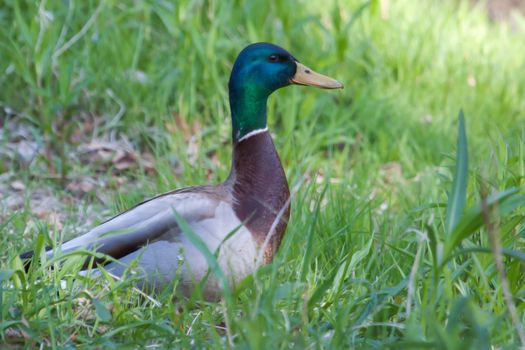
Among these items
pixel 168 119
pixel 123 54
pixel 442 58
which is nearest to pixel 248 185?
pixel 168 119

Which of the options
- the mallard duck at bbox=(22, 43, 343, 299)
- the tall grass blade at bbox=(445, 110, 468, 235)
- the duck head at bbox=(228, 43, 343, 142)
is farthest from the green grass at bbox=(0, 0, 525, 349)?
the duck head at bbox=(228, 43, 343, 142)

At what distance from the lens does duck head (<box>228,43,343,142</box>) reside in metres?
3.48

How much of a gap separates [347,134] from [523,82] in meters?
1.41

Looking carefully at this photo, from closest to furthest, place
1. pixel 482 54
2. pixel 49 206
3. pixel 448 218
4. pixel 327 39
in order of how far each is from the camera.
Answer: pixel 448 218, pixel 49 206, pixel 327 39, pixel 482 54

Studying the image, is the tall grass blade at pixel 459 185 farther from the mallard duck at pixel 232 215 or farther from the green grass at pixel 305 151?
the mallard duck at pixel 232 215

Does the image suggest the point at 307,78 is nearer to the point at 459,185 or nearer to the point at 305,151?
the point at 305,151

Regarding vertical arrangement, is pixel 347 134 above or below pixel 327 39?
below

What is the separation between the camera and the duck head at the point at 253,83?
3.48m

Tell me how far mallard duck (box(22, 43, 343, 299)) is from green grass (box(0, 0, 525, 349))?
0.12m

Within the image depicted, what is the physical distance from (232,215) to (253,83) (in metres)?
0.55

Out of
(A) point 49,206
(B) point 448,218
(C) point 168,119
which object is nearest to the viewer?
(B) point 448,218

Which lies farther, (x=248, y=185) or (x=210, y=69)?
(x=210, y=69)

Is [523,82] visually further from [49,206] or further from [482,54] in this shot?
[49,206]

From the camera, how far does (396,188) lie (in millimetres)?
4594
